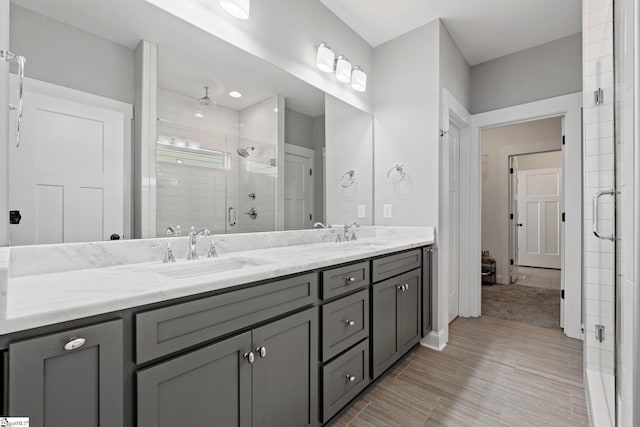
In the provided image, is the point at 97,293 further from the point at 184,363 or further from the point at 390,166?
the point at 390,166

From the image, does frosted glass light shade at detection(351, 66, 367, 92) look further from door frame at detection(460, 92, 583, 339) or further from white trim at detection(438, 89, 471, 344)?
door frame at detection(460, 92, 583, 339)

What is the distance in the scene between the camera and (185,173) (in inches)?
59.1

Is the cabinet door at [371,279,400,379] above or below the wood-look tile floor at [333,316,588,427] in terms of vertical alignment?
above

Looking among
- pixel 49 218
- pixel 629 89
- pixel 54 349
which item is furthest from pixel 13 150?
pixel 629 89

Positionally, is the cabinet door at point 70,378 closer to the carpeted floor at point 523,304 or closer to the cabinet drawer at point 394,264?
the cabinet drawer at point 394,264

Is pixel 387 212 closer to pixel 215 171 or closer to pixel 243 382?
pixel 215 171

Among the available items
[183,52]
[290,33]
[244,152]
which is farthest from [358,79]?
[183,52]

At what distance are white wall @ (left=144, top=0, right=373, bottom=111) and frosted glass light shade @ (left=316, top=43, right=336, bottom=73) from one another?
5cm

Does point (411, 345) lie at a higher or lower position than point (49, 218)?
lower

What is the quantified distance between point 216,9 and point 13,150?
44.2 inches

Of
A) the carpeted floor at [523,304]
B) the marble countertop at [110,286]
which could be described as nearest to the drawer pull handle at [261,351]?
the marble countertop at [110,286]

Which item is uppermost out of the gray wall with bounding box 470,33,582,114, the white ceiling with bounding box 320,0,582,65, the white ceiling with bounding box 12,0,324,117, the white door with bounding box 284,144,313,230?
the white ceiling with bounding box 320,0,582,65

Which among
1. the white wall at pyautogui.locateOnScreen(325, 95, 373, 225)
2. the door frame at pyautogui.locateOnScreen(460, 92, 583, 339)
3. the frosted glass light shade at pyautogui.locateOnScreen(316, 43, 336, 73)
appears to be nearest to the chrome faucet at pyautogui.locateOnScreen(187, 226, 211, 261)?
the white wall at pyautogui.locateOnScreen(325, 95, 373, 225)

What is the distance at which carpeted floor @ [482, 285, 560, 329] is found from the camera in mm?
3035
